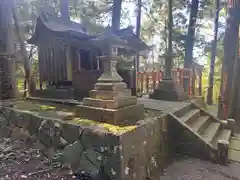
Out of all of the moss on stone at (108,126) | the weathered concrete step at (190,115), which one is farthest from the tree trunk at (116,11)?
the moss on stone at (108,126)

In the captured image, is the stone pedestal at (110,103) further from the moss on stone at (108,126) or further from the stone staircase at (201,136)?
the stone staircase at (201,136)

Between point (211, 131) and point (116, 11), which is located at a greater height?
point (116, 11)

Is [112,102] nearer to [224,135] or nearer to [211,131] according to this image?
[211,131]

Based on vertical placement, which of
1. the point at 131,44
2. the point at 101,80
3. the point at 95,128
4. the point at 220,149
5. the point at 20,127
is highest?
the point at 131,44

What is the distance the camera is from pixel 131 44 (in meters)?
6.52

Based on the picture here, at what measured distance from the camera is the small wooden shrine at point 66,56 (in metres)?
5.94

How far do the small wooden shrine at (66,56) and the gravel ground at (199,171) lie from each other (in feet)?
10.8

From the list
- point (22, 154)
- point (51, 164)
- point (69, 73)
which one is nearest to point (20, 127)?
point (22, 154)

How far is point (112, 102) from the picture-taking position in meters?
3.31

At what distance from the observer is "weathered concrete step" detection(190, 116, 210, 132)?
4.56 metres

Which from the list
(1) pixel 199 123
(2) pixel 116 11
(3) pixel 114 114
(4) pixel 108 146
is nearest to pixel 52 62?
(3) pixel 114 114

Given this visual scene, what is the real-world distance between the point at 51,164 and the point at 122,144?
135 cm

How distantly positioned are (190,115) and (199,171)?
A: 1742 mm

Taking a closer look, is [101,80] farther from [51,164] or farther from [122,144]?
[51,164]
